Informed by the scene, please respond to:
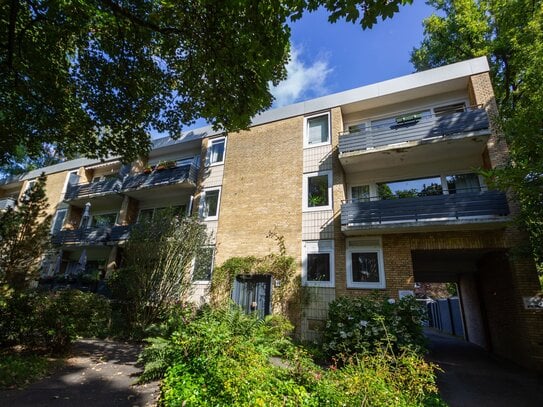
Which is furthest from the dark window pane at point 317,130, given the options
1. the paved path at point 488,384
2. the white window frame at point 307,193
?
the paved path at point 488,384

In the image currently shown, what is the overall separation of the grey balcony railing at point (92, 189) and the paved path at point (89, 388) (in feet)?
42.6

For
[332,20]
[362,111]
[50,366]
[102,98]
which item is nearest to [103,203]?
[102,98]

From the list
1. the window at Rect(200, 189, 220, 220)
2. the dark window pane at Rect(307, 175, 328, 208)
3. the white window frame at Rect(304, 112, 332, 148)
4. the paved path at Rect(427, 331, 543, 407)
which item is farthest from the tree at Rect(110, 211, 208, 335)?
the paved path at Rect(427, 331, 543, 407)

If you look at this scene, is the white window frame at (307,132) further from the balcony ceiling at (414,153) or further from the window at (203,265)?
the window at (203,265)

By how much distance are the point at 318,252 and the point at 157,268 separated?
6857 millimetres

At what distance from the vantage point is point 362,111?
47.1ft

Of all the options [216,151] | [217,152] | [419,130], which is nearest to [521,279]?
[419,130]

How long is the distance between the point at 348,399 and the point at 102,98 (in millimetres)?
11022

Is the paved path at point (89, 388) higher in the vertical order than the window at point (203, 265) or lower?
lower

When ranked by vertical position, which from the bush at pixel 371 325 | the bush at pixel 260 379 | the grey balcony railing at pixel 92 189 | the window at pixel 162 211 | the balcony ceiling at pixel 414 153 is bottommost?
the bush at pixel 260 379

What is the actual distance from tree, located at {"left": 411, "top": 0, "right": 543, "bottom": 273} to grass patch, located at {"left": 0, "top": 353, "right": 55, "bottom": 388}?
12.1m

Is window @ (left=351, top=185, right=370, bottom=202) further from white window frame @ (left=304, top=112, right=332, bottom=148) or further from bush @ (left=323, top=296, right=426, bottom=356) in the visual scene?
bush @ (left=323, top=296, right=426, bottom=356)

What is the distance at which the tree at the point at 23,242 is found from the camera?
8102 mm

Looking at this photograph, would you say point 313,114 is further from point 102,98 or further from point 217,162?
point 102,98
